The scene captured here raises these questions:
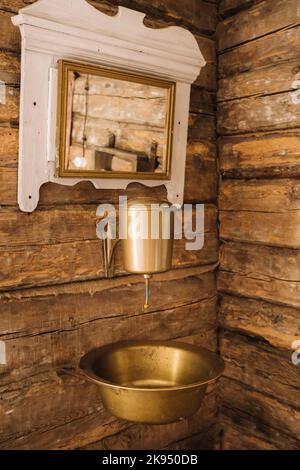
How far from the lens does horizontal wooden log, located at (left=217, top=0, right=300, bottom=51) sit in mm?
1777

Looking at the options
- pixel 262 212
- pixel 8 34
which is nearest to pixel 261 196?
pixel 262 212

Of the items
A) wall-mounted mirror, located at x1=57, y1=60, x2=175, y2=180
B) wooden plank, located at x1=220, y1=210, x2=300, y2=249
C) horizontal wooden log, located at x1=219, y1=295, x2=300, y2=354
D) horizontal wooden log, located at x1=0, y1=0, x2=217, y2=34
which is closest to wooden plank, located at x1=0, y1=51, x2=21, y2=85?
wall-mounted mirror, located at x1=57, y1=60, x2=175, y2=180

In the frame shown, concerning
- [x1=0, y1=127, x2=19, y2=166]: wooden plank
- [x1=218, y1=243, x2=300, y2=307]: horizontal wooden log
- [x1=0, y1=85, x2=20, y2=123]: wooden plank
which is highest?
[x1=0, y1=85, x2=20, y2=123]: wooden plank

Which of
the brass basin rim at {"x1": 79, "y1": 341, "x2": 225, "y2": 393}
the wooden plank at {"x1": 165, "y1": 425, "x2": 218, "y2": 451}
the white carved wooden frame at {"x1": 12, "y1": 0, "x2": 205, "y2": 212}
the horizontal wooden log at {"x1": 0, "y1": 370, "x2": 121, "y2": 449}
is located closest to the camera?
the brass basin rim at {"x1": 79, "y1": 341, "x2": 225, "y2": 393}

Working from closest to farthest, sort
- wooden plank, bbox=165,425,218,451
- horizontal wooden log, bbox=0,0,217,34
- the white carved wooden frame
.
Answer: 1. the white carved wooden frame
2. horizontal wooden log, bbox=0,0,217,34
3. wooden plank, bbox=165,425,218,451

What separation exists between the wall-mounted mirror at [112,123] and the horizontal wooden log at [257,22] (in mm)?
431

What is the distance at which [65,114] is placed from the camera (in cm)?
154

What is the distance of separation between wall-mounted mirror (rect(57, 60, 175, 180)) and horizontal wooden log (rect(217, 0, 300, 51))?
431 mm

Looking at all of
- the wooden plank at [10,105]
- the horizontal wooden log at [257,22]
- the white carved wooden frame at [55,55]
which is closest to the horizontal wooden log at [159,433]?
the white carved wooden frame at [55,55]

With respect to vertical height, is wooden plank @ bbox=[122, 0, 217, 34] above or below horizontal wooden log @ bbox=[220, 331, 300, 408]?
above

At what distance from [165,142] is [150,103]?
16 centimetres

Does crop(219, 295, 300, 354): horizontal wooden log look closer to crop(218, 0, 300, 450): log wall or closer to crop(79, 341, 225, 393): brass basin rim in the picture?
crop(218, 0, 300, 450): log wall

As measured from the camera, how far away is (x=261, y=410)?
1985 millimetres

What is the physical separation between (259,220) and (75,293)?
80 cm
